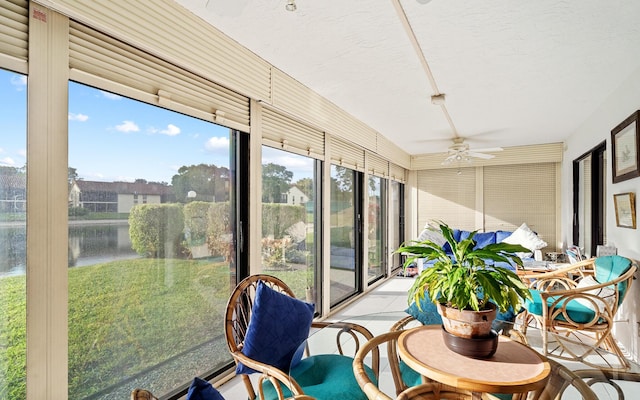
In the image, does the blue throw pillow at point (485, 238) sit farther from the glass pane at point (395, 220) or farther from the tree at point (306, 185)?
the tree at point (306, 185)

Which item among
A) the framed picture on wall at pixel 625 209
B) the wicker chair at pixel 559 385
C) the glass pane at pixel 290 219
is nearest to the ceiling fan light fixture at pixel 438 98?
the glass pane at pixel 290 219

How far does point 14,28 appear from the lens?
1444mm

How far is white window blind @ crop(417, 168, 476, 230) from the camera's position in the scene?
6.96 meters

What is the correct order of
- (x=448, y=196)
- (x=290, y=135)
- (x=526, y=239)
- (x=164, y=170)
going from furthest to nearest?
(x=448, y=196), (x=526, y=239), (x=290, y=135), (x=164, y=170)

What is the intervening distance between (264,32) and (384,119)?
2555 millimetres

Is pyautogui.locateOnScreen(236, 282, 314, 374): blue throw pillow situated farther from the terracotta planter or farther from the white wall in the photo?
the white wall

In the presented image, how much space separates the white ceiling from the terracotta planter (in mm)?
1370

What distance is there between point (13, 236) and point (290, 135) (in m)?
2.29

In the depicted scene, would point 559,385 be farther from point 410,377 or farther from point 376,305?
point 376,305

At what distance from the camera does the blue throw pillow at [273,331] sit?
164 cm

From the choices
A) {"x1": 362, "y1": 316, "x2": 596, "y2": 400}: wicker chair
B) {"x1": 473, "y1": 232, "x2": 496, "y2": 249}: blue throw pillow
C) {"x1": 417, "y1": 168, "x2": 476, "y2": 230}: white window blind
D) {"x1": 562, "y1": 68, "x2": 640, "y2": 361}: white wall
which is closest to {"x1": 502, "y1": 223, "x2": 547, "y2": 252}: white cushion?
{"x1": 473, "y1": 232, "x2": 496, "y2": 249}: blue throw pillow

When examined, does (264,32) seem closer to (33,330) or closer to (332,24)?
(332,24)

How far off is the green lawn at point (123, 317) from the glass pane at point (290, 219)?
0.69 m

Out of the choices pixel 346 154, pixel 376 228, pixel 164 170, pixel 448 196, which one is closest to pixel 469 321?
pixel 164 170
